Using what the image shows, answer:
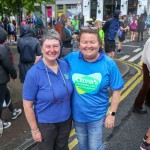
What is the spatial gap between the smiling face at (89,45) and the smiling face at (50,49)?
25cm

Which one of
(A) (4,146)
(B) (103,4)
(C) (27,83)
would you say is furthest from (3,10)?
(B) (103,4)

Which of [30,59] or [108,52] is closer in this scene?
[30,59]

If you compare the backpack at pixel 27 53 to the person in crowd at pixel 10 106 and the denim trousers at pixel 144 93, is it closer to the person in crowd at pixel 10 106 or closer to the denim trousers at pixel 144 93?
the person in crowd at pixel 10 106

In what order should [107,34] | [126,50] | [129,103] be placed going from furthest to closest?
[126,50]
[107,34]
[129,103]

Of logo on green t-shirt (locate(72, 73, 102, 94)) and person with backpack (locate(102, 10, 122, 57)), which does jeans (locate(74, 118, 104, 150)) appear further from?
person with backpack (locate(102, 10, 122, 57))

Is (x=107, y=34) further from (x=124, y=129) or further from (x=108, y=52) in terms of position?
(x=124, y=129)

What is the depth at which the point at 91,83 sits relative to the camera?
265 centimetres

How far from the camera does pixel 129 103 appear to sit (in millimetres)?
5859

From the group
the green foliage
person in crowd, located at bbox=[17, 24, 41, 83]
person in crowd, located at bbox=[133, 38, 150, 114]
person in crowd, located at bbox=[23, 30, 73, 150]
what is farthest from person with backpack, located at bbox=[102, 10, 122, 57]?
person in crowd, located at bbox=[23, 30, 73, 150]

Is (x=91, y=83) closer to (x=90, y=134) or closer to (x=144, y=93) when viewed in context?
(x=90, y=134)

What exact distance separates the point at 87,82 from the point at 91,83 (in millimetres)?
41

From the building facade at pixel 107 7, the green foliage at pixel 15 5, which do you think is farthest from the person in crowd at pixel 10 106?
the building facade at pixel 107 7

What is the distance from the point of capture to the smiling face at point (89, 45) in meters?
2.58

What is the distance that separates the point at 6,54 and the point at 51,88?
1876 mm
